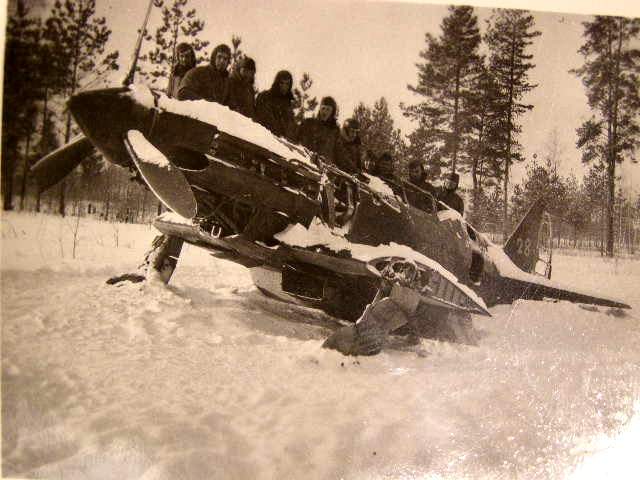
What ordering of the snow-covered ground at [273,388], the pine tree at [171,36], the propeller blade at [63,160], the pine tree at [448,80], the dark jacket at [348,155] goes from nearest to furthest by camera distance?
the snow-covered ground at [273,388], the propeller blade at [63,160], the pine tree at [171,36], the pine tree at [448,80], the dark jacket at [348,155]

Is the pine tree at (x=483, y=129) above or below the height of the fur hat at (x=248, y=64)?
below

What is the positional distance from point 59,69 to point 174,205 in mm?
1003

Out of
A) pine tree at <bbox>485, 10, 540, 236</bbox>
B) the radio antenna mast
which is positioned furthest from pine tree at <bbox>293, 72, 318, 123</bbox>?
pine tree at <bbox>485, 10, 540, 236</bbox>

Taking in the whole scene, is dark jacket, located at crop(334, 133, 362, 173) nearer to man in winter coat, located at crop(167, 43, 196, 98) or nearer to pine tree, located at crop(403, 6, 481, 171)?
pine tree, located at crop(403, 6, 481, 171)

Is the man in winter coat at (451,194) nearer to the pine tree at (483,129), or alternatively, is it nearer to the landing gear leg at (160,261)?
the pine tree at (483,129)

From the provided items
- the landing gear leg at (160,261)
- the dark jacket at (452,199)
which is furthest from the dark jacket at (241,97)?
the dark jacket at (452,199)

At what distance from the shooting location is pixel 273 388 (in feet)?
6.98

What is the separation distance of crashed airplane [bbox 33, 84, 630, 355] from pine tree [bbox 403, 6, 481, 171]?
0.41 meters

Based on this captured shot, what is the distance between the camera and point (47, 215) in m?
2.32

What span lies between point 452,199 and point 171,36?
1867mm

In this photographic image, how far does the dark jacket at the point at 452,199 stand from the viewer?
2.66 meters

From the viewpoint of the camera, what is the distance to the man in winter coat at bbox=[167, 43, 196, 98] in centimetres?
223

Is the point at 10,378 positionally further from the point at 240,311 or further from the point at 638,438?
the point at 638,438

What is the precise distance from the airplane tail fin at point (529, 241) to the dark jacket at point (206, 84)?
1.91 metres
